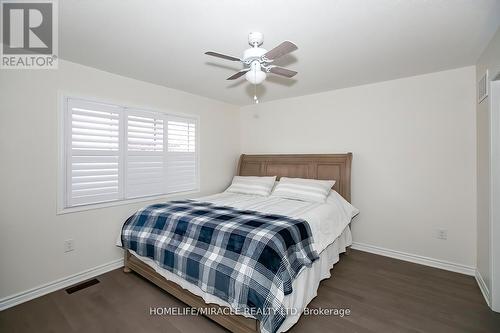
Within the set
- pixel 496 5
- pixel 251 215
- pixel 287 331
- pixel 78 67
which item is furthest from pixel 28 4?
pixel 496 5

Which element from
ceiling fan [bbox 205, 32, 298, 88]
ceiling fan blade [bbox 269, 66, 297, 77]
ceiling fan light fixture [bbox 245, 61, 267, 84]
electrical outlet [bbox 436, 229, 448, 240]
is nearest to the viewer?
ceiling fan [bbox 205, 32, 298, 88]

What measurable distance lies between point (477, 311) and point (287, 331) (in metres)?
1.74

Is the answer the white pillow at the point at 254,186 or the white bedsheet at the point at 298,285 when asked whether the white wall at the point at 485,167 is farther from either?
the white pillow at the point at 254,186

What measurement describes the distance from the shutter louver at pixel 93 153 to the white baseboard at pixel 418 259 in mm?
3578

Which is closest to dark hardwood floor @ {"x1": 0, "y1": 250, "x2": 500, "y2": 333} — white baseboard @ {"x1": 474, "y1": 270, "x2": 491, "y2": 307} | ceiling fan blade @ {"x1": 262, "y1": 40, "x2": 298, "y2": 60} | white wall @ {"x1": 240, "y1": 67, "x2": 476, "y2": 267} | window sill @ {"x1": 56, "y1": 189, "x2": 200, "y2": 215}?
white baseboard @ {"x1": 474, "y1": 270, "x2": 491, "y2": 307}

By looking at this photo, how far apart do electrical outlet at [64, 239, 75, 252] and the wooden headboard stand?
2.79m

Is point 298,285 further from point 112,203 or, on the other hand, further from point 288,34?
point 112,203

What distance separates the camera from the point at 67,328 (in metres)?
1.94

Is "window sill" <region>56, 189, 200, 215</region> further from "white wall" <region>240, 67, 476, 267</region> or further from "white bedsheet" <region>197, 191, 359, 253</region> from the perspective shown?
"white wall" <region>240, 67, 476, 267</region>

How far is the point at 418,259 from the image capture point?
3.07 m

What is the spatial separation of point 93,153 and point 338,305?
3.14 metres

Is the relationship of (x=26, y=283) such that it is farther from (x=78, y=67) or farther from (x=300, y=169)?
(x=300, y=169)

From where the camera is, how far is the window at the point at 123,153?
2678 millimetres

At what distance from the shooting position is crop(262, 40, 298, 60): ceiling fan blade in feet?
5.36
